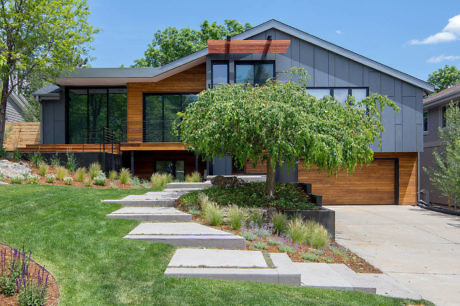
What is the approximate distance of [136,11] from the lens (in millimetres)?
15164

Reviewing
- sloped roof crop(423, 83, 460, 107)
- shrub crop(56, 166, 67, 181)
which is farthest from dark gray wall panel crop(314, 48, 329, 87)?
shrub crop(56, 166, 67, 181)

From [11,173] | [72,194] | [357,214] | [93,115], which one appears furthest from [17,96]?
[357,214]

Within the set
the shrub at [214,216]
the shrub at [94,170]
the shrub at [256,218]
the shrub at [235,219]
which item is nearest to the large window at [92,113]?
the shrub at [94,170]

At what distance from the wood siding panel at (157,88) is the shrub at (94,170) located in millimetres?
2901

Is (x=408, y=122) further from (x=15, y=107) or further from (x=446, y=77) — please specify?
(x=15, y=107)

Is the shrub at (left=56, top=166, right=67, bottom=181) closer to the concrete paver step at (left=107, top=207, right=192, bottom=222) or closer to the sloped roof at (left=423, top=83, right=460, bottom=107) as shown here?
the concrete paver step at (left=107, top=207, right=192, bottom=222)

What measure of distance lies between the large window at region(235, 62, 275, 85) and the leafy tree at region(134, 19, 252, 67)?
51.3ft

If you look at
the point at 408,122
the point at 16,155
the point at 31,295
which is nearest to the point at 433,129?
the point at 408,122

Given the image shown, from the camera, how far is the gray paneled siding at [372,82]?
13.7 meters

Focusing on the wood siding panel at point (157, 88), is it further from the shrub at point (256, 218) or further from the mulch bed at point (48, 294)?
the mulch bed at point (48, 294)

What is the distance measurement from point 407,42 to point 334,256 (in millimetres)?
174369

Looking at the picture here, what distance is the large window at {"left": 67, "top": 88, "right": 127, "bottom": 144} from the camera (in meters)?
16.4

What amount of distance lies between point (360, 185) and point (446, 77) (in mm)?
26798

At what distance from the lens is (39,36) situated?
1357cm
